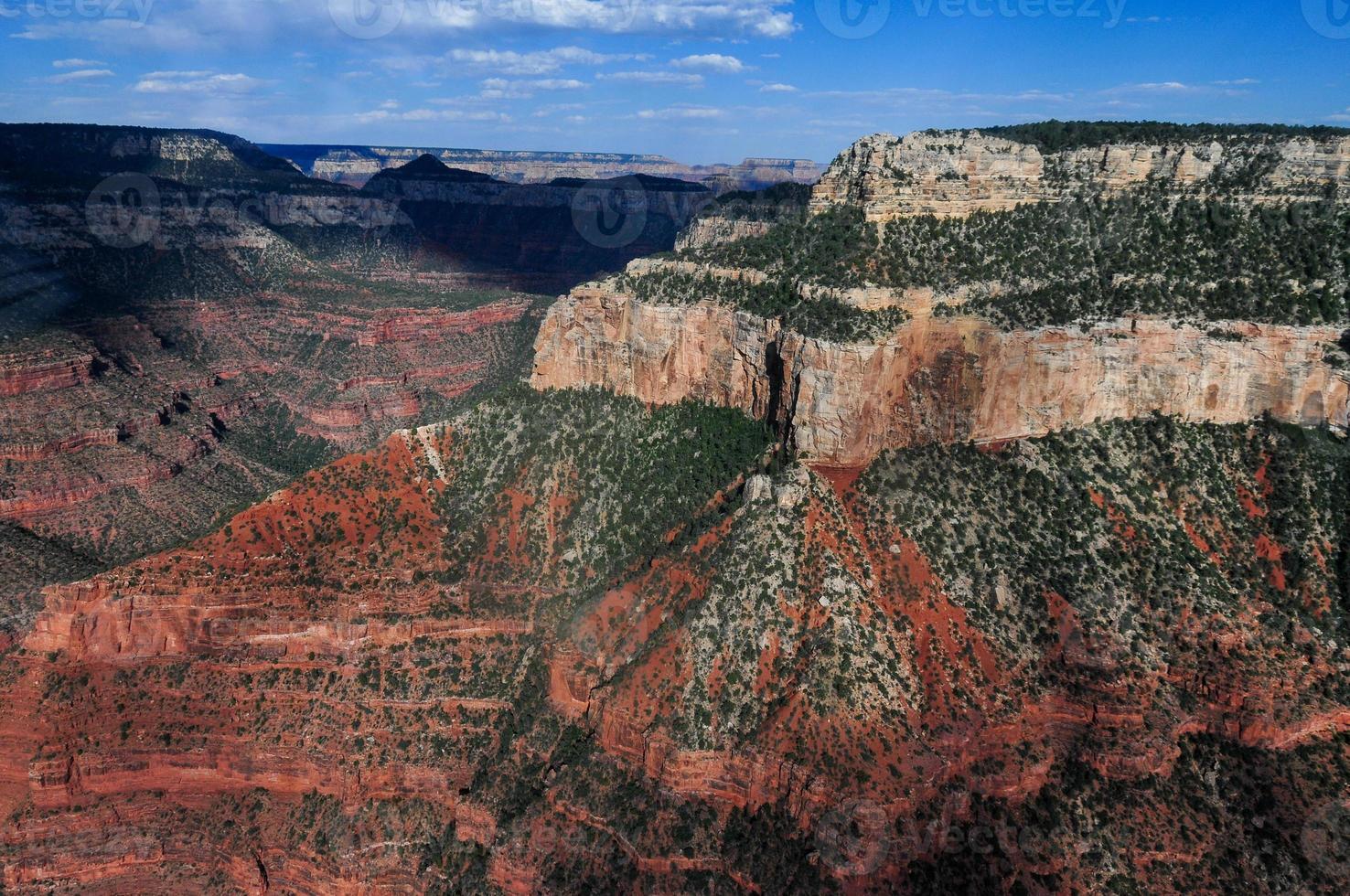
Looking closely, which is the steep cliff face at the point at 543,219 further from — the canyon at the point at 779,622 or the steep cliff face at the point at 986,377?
the steep cliff face at the point at 986,377

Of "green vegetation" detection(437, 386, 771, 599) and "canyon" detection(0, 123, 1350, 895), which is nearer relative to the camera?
"canyon" detection(0, 123, 1350, 895)

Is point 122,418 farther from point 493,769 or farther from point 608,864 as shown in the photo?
point 608,864

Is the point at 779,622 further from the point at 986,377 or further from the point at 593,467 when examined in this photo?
the point at 593,467

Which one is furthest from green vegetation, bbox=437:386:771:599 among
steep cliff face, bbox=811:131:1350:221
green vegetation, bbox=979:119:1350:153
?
green vegetation, bbox=979:119:1350:153

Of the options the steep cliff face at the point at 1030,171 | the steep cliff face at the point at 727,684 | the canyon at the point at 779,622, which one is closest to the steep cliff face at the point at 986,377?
the canyon at the point at 779,622

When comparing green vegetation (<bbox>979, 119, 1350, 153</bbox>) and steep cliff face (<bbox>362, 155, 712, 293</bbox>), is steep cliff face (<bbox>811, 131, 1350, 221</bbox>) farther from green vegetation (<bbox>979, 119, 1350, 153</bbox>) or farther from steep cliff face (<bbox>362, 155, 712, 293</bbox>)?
steep cliff face (<bbox>362, 155, 712, 293</bbox>)

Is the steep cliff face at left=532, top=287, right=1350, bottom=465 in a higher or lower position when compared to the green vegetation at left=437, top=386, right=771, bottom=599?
higher
